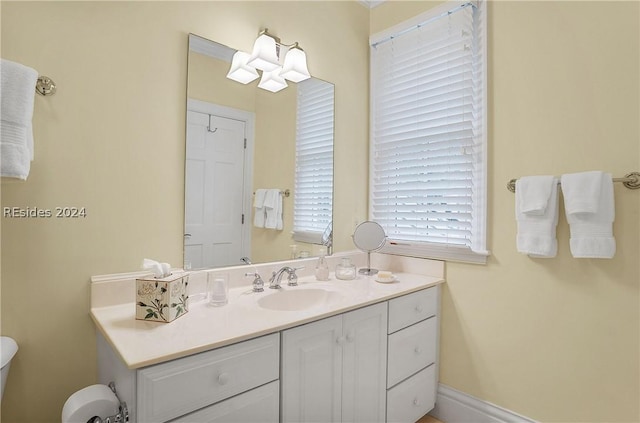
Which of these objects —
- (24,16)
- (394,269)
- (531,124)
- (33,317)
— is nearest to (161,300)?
(33,317)

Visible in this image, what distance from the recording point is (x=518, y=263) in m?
1.75

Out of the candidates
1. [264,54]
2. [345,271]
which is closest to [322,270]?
[345,271]

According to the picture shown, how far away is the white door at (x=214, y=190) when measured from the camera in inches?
62.1

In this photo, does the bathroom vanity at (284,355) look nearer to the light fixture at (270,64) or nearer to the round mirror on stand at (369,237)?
the round mirror on stand at (369,237)

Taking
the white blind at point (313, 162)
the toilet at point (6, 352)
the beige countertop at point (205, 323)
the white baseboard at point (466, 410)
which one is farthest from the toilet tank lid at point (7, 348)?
the white baseboard at point (466, 410)

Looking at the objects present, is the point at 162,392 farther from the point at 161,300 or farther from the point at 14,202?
the point at 14,202

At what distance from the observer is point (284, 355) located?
4.03 feet

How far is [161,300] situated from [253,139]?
0.91m

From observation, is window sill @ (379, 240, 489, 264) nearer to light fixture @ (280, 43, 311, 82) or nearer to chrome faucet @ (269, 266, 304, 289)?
chrome faucet @ (269, 266, 304, 289)

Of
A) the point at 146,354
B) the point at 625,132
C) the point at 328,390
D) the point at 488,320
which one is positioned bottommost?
the point at 328,390

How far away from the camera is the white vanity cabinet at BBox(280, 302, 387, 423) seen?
126cm

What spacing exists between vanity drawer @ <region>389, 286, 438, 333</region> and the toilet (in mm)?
1437

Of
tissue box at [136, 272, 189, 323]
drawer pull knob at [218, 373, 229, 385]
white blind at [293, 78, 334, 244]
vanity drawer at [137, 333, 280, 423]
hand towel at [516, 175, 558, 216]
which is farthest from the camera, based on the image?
white blind at [293, 78, 334, 244]

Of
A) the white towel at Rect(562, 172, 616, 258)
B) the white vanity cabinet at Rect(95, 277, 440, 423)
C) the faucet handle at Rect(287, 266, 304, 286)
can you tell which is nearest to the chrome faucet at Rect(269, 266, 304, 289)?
the faucet handle at Rect(287, 266, 304, 286)
